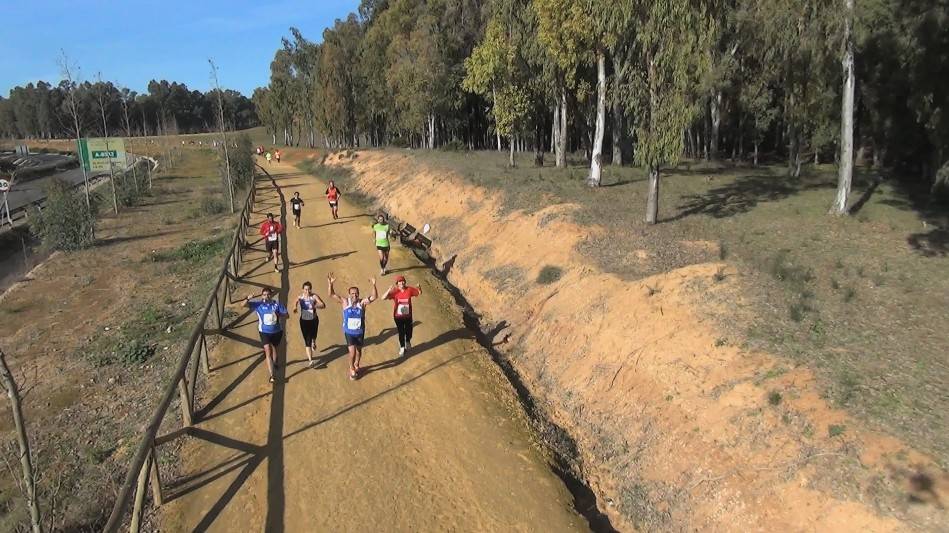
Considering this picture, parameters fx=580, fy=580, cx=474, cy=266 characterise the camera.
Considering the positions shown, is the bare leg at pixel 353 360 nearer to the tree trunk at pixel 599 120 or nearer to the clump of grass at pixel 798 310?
the clump of grass at pixel 798 310

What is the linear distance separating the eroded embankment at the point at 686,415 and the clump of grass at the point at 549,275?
0.04 metres

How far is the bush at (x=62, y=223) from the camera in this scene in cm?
2692

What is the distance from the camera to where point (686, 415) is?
31.3 feet

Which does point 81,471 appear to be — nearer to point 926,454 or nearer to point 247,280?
point 247,280

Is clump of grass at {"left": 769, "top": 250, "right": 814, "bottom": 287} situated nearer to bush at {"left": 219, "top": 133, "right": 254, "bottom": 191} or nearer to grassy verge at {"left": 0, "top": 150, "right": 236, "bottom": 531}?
grassy verge at {"left": 0, "top": 150, "right": 236, "bottom": 531}

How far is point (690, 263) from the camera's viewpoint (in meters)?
14.2

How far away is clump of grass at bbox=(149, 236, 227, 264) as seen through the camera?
2397cm

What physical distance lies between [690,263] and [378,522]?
32.2ft

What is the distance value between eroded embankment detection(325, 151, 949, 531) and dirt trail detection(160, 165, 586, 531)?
129 cm

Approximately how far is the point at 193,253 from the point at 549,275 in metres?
16.3

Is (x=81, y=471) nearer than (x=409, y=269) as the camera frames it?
Yes

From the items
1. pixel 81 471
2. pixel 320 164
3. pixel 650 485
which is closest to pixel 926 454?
pixel 650 485

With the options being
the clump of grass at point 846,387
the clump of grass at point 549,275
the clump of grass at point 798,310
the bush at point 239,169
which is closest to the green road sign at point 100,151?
the bush at point 239,169

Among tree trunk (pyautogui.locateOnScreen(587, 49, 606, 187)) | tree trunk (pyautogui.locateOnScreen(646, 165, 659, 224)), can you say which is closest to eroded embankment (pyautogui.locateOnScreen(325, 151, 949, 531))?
tree trunk (pyautogui.locateOnScreen(646, 165, 659, 224))
